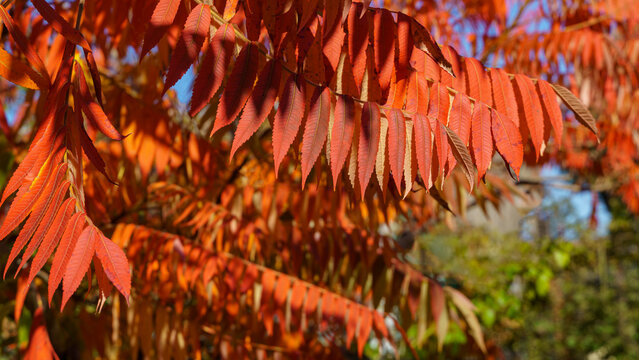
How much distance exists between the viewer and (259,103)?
1038mm

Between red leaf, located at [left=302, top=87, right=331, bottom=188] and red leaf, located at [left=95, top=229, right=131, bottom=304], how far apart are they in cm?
34

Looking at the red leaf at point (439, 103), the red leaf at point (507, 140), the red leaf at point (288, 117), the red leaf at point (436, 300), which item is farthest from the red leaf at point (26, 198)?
the red leaf at point (436, 300)

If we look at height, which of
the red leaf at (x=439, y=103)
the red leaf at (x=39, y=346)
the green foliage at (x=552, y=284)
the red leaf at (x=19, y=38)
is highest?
the green foliage at (x=552, y=284)

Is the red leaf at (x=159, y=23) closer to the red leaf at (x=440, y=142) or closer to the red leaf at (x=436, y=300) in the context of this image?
the red leaf at (x=440, y=142)

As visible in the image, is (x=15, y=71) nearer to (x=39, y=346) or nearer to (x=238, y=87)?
(x=238, y=87)

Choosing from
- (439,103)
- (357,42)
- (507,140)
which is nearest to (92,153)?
(357,42)

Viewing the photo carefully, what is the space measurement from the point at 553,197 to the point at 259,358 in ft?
32.2

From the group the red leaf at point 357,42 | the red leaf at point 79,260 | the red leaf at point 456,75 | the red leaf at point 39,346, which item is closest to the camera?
the red leaf at point 79,260

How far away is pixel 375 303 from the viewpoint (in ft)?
7.65

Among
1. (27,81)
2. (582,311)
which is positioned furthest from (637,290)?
(27,81)

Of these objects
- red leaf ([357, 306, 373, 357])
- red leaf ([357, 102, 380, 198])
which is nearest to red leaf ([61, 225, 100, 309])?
red leaf ([357, 102, 380, 198])

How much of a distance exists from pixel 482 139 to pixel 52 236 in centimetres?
82

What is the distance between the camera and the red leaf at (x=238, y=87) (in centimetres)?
102

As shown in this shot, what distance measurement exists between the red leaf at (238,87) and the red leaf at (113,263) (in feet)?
0.87
